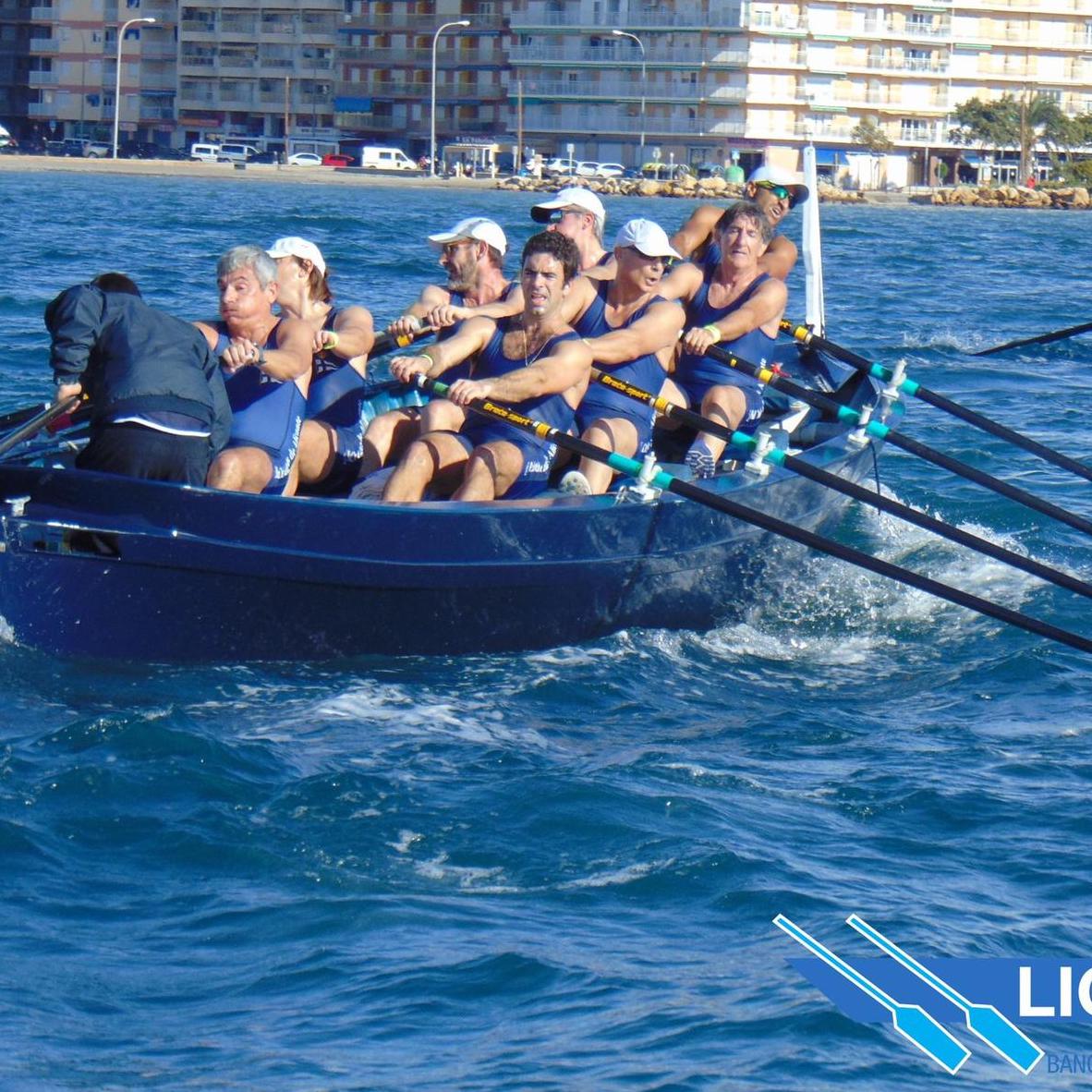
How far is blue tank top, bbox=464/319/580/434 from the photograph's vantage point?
7.29 metres

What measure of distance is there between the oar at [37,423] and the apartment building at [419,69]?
75.5 metres

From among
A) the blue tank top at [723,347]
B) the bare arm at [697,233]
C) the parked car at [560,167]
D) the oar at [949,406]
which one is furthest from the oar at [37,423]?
the parked car at [560,167]

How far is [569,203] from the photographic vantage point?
859 centimetres

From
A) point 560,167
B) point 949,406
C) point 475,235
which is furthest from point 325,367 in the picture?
point 560,167

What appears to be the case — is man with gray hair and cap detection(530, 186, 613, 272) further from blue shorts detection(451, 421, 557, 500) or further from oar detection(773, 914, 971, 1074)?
oar detection(773, 914, 971, 1074)

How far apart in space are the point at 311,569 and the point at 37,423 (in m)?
1.07

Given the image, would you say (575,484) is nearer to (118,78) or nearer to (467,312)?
(467,312)

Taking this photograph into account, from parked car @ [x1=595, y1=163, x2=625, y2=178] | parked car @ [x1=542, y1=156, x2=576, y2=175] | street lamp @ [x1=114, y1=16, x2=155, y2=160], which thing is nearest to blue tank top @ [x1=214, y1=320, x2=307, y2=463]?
parked car @ [x1=595, y1=163, x2=625, y2=178]

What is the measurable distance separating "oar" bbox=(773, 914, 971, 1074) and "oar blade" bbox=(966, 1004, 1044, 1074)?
0.09 metres

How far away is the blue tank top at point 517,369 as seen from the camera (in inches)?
287

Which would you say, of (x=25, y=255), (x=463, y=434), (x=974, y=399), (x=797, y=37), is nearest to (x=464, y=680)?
(x=463, y=434)

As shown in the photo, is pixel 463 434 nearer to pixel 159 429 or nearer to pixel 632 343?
pixel 632 343

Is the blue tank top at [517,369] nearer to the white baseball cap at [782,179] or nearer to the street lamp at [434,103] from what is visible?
the white baseball cap at [782,179]

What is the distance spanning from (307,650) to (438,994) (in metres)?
2.50
